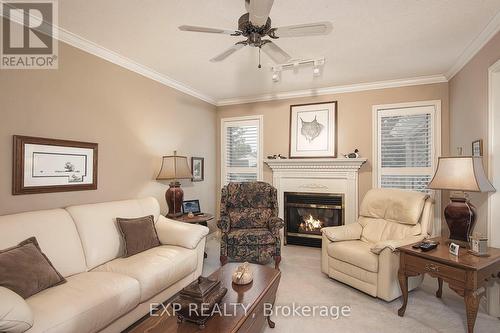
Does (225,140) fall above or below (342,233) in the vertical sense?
above

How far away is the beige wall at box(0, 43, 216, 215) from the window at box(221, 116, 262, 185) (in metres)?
0.80

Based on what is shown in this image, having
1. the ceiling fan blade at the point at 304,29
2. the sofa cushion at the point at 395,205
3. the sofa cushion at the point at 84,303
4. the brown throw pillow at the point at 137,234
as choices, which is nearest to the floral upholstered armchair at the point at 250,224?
the brown throw pillow at the point at 137,234

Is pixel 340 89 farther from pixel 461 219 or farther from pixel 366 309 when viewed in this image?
pixel 366 309

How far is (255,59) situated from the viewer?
130 inches

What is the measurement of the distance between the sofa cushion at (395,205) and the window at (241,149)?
2131 millimetres

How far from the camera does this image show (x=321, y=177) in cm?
459

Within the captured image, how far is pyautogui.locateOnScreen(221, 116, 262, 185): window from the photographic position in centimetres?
513

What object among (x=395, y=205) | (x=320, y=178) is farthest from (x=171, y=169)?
(x=395, y=205)

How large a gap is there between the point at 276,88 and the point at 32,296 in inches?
160

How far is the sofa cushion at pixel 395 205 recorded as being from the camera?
3018 millimetres

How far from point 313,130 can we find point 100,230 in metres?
3.56

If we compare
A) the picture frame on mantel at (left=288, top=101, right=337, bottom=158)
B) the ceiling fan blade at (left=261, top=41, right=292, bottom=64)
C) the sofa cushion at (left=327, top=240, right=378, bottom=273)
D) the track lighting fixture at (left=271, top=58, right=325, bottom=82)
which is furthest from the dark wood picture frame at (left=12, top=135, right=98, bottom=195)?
the picture frame on mantel at (left=288, top=101, right=337, bottom=158)

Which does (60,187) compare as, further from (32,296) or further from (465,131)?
(465,131)

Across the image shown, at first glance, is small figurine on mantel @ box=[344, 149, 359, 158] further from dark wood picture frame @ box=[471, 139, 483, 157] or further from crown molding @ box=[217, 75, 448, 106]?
dark wood picture frame @ box=[471, 139, 483, 157]
